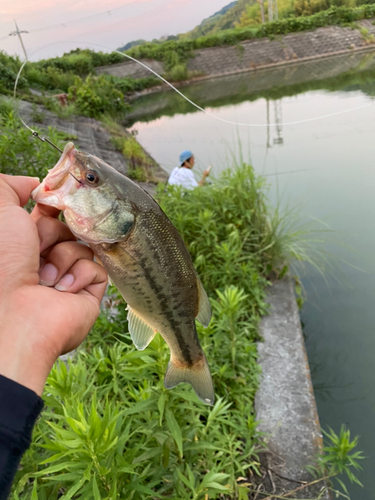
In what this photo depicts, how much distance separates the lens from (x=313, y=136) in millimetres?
10633

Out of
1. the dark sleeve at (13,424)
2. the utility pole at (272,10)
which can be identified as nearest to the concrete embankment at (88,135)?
the dark sleeve at (13,424)

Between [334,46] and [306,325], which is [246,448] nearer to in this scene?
[306,325]

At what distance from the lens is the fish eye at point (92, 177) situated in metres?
1.33

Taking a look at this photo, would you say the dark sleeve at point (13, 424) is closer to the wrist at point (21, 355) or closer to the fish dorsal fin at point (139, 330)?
the wrist at point (21, 355)

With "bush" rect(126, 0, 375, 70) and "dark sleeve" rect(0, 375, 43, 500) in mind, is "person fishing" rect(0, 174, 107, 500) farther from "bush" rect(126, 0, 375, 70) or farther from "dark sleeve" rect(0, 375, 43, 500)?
"bush" rect(126, 0, 375, 70)

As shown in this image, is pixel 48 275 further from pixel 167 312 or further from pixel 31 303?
pixel 167 312

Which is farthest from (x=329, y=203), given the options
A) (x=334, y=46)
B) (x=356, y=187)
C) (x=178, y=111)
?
(x=334, y=46)

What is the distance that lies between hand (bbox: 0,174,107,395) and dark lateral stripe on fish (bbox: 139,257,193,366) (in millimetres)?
257

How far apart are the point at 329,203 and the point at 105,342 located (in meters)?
5.53

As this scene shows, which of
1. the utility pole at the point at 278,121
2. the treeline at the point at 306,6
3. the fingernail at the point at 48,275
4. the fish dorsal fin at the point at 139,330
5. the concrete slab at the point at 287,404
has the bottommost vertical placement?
the concrete slab at the point at 287,404

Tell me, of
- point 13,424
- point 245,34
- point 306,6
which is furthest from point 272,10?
point 13,424

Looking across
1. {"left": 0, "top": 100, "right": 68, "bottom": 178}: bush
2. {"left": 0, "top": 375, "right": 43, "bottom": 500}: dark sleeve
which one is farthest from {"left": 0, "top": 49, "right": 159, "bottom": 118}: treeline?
{"left": 0, "top": 375, "right": 43, "bottom": 500}: dark sleeve

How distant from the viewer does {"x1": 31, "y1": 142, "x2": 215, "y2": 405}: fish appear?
1321 millimetres

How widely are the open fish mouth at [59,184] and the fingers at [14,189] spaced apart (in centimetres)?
10
